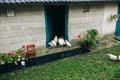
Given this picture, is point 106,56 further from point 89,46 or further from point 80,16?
point 80,16

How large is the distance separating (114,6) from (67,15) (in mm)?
4427

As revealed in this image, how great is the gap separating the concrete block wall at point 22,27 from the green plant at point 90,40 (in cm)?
278

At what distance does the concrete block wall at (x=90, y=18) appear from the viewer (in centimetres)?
1046

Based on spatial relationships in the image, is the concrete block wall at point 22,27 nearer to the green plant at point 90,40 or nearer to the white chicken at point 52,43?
the white chicken at point 52,43

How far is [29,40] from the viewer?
9281 mm

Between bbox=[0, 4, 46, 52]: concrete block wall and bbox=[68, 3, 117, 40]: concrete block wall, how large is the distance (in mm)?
2070

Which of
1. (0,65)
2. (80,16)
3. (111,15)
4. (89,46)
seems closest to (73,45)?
(89,46)

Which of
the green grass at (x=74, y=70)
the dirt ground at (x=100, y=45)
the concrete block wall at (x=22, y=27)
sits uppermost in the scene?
the concrete block wall at (x=22, y=27)

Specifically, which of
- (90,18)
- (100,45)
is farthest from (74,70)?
(90,18)

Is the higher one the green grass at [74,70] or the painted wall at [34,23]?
the painted wall at [34,23]

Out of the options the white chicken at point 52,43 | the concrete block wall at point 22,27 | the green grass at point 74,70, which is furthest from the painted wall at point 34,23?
the green grass at point 74,70

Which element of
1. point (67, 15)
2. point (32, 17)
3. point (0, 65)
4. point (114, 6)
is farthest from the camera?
point (114, 6)

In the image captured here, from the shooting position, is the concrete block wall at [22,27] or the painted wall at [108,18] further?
the painted wall at [108,18]

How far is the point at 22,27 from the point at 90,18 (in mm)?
4851
